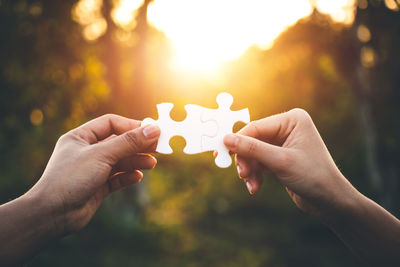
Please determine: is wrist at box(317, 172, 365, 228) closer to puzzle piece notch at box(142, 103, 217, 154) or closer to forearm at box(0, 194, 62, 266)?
puzzle piece notch at box(142, 103, 217, 154)

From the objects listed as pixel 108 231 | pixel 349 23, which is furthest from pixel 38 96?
pixel 349 23

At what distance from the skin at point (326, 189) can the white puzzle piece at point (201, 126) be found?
13 centimetres

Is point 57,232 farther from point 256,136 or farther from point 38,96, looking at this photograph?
point 38,96

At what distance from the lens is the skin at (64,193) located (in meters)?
1.71

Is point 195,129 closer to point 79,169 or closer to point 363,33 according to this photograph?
point 79,169

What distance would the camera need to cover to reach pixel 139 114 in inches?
298

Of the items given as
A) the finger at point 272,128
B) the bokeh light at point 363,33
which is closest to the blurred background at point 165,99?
the bokeh light at point 363,33

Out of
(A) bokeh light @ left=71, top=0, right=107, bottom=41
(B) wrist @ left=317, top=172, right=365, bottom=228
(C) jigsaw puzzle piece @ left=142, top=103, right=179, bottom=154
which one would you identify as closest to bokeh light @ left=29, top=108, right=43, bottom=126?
(A) bokeh light @ left=71, top=0, right=107, bottom=41

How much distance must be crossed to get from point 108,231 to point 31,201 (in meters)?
4.96

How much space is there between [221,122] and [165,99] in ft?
23.4

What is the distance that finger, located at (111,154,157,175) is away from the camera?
7.58 ft

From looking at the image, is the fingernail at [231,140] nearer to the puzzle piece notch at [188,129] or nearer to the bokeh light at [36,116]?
the puzzle piece notch at [188,129]

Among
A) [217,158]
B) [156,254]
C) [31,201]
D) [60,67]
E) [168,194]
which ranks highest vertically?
[60,67]

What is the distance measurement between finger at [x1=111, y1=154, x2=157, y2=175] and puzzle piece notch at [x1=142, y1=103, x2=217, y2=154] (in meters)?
0.29
